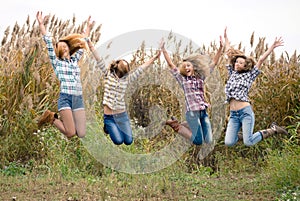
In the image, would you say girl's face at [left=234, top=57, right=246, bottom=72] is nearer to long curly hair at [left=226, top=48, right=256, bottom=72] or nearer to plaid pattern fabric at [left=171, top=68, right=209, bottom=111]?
long curly hair at [left=226, top=48, right=256, bottom=72]

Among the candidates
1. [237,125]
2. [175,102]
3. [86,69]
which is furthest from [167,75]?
[237,125]

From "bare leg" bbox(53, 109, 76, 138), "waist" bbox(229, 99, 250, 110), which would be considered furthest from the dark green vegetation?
"bare leg" bbox(53, 109, 76, 138)

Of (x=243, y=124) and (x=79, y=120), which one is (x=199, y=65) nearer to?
(x=243, y=124)

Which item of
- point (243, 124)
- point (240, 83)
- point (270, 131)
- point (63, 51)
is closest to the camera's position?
point (63, 51)

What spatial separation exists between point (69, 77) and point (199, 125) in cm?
158

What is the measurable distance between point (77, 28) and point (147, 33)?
2598 millimetres

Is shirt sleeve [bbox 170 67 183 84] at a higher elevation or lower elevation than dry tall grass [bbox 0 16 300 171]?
higher

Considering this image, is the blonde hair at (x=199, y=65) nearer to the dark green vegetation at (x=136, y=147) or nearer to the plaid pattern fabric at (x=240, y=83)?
the plaid pattern fabric at (x=240, y=83)

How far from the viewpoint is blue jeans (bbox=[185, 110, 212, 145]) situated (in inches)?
259

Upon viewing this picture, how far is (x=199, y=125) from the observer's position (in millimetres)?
6695

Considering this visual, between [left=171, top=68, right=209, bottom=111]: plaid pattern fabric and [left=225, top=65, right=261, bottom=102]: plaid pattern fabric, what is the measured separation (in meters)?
0.33

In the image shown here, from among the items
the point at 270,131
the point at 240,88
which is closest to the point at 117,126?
the point at 240,88

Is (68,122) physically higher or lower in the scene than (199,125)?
higher

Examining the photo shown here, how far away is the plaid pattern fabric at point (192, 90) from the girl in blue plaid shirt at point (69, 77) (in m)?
1.05
